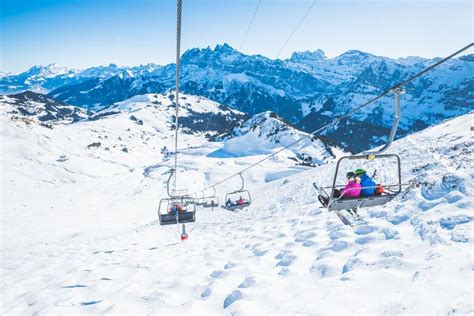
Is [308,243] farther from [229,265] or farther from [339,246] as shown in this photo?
[229,265]

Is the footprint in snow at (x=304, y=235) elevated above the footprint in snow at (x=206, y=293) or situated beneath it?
elevated above

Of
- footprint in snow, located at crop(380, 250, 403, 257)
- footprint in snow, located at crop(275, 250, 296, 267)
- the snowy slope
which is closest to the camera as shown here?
the snowy slope

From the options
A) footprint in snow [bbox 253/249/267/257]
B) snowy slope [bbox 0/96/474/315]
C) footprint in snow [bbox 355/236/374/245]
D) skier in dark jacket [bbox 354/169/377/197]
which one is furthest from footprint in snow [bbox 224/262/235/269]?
skier in dark jacket [bbox 354/169/377/197]

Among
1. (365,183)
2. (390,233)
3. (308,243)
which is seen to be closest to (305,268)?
(308,243)

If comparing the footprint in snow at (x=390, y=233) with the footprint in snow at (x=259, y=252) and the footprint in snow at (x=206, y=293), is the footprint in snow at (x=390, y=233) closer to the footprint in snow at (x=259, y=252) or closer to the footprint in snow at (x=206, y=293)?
the footprint in snow at (x=259, y=252)

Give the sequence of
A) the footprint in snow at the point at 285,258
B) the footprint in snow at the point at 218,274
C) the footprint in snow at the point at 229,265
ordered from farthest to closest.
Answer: the footprint in snow at the point at 229,265, the footprint in snow at the point at 285,258, the footprint in snow at the point at 218,274

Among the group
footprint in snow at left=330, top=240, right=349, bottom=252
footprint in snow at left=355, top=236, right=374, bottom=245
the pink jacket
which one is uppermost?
the pink jacket

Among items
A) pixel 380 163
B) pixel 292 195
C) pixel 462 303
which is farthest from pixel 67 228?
pixel 462 303

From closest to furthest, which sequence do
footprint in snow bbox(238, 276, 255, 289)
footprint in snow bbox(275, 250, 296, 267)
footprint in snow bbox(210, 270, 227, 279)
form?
footprint in snow bbox(238, 276, 255, 289) < footprint in snow bbox(210, 270, 227, 279) < footprint in snow bbox(275, 250, 296, 267)

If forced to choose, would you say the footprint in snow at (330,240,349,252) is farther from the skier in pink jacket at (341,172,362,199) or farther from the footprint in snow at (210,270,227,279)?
the footprint in snow at (210,270,227,279)

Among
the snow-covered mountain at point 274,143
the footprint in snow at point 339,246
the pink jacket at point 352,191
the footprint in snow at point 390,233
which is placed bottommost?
the footprint in snow at point 339,246

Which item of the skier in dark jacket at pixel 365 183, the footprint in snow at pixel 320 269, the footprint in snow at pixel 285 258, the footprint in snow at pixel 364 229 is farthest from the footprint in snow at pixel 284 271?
the skier in dark jacket at pixel 365 183

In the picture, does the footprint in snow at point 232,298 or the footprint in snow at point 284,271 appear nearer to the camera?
the footprint in snow at point 232,298

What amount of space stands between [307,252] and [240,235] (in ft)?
18.6
